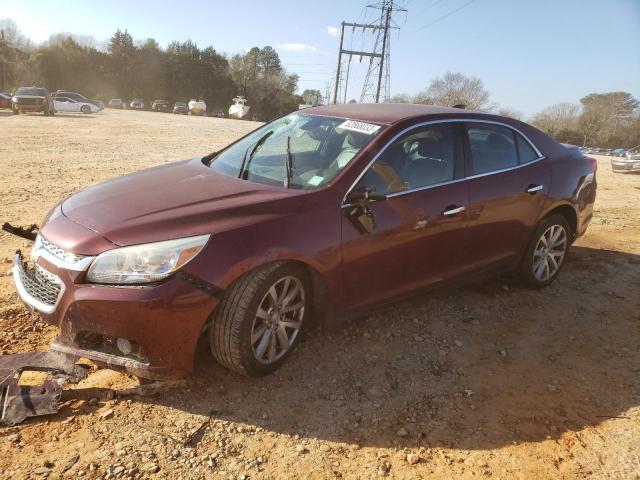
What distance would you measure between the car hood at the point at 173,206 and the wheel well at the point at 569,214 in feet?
9.60

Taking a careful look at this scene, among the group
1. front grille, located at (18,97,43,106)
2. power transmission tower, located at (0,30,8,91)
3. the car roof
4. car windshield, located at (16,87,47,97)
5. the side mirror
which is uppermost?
power transmission tower, located at (0,30,8,91)

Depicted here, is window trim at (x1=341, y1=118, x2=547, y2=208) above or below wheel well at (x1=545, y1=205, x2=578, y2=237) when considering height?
above

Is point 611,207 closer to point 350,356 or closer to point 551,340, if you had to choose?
point 551,340

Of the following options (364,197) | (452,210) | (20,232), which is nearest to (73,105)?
(20,232)

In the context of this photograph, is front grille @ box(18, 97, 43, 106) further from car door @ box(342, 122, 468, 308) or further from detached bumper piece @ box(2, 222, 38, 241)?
car door @ box(342, 122, 468, 308)

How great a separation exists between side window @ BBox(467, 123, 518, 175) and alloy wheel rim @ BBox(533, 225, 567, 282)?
0.90 metres

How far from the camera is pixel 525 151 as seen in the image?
443 cm

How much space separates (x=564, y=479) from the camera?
250 centimetres

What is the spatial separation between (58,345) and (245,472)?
1.30 m

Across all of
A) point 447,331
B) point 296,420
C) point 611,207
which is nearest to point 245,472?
point 296,420

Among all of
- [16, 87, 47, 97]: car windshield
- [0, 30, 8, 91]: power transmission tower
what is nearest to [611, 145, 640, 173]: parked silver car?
[16, 87, 47, 97]: car windshield

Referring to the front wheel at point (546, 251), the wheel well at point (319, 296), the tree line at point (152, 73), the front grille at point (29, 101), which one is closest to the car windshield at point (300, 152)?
the wheel well at point (319, 296)

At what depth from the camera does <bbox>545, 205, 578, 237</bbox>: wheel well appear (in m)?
4.72

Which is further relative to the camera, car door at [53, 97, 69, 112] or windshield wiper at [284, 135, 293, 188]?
car door at [53, 97, 69, 112]
